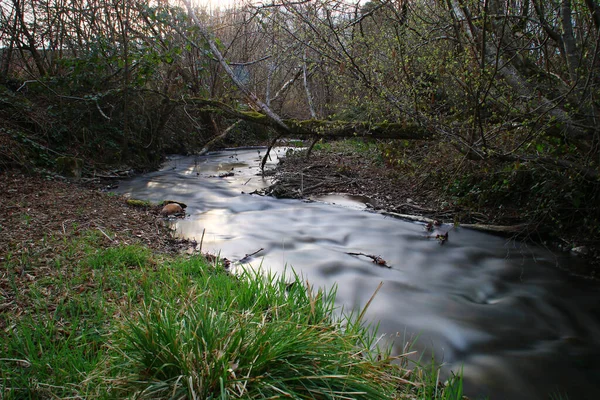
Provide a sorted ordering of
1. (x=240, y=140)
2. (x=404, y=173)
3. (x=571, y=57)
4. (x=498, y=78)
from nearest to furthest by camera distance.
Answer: (x=571, y=57)
(x=498, y=78)
(x=404, y=173)
(x=240, y=140)

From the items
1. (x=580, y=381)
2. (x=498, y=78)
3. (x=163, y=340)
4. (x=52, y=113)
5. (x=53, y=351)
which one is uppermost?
(x=498, y=78)

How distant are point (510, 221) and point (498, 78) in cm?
223

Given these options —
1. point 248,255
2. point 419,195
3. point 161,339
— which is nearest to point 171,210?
point 248,255

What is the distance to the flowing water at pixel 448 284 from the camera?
3297 mm

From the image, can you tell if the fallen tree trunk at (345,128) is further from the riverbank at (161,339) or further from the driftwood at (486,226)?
the riverbank at (161,339)

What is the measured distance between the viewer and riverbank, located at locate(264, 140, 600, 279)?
18.6 ft

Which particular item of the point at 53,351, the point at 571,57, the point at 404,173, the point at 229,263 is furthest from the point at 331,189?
the point at 53,351

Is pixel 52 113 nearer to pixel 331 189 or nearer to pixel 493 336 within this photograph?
pixel 331 189

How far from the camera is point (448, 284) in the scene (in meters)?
4.89

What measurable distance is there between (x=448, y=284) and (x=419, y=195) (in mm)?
3519

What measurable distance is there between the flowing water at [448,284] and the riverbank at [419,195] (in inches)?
10.3

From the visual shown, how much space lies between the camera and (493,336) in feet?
12.2

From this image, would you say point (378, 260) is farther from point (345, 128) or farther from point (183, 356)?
point (183, 356)

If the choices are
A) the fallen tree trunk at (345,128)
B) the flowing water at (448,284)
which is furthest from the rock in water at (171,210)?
the fallen tree trunk at (345,128)
